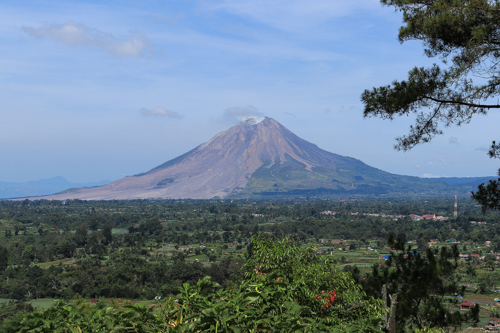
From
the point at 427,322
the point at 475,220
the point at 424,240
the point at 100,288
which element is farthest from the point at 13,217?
the point at 427,322

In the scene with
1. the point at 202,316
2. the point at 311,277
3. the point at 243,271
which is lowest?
the point at 243,271

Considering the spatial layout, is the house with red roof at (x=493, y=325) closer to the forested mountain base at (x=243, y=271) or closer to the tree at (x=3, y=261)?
the forested mountain base at (x=243, y=271)

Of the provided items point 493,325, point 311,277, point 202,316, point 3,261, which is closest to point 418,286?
point 311,277

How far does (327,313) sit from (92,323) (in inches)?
140

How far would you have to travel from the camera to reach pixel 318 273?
6430 mm

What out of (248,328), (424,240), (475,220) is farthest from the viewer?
(475,220)

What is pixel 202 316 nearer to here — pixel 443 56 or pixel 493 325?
pixel 443 56

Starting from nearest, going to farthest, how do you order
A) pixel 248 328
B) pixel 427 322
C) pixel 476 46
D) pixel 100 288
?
pixel 248 328, pixel 476 46, pixel 427 322, pixel 100 288

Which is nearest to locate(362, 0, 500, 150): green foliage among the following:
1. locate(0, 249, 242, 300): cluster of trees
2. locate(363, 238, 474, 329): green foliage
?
locate(363, 238, 474, 329): green foliage

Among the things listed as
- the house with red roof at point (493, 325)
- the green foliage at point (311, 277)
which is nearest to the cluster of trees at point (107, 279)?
the house with red roof at point (493, 325)

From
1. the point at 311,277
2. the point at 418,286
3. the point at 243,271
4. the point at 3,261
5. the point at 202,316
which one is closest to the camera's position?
the point at 202,316

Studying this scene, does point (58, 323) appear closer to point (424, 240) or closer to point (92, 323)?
point (92, 323)

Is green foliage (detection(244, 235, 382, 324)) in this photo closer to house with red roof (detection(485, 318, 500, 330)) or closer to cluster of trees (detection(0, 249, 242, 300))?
house with red roof (detection(485, 318, 500, 330))

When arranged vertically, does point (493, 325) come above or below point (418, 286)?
below
